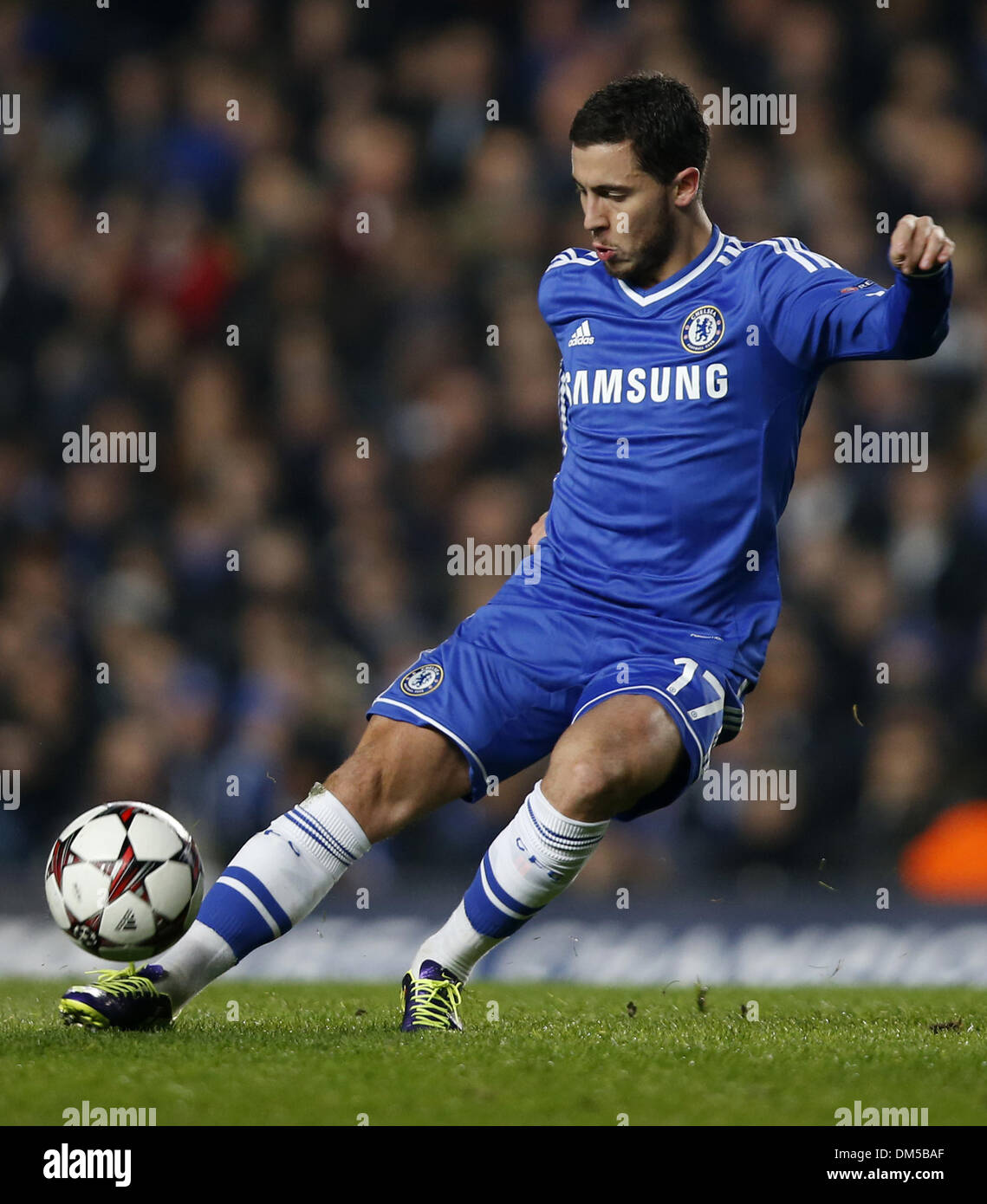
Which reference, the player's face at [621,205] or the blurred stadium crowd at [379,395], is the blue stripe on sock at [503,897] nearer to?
the player's face at [621,205]

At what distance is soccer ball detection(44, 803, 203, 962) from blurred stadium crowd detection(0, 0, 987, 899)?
353 centimetres

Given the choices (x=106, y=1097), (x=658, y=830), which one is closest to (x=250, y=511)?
(x=658, y=830)

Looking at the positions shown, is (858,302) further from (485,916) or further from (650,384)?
(485,916)

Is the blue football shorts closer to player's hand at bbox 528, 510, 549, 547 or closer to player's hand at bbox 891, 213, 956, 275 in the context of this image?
player's hand at bbox 528, 510, 549, 547

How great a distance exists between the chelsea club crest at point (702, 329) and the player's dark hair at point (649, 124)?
336 mm

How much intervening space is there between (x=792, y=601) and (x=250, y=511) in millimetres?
2819

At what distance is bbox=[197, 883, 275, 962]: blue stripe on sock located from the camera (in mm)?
3682

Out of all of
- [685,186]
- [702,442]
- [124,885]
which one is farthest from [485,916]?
[685,186]

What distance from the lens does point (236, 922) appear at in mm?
3682

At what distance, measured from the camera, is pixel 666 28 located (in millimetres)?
9164

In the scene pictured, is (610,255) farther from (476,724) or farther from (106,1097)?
(106,1097)

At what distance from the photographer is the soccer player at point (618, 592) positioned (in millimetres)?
3693
